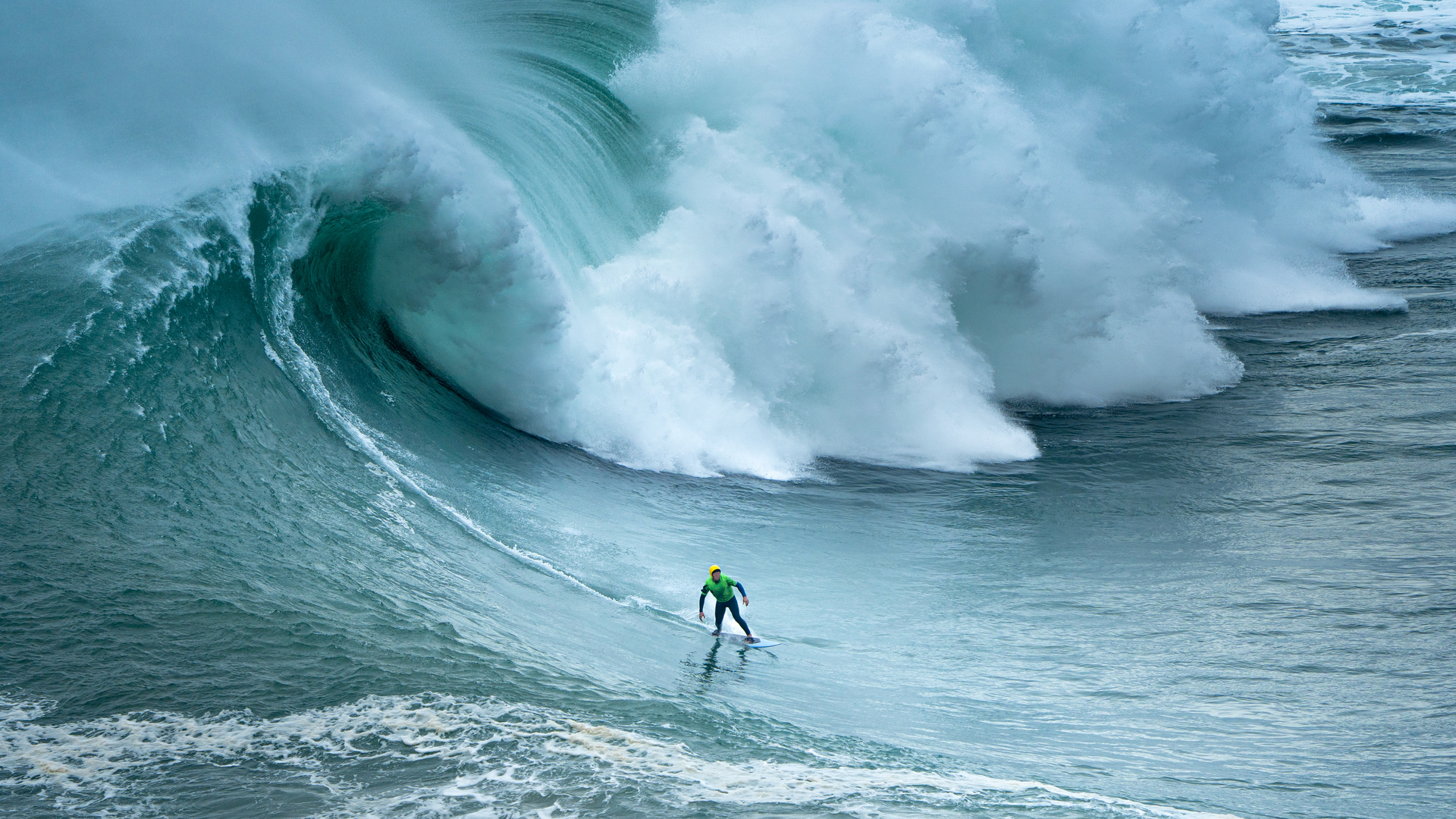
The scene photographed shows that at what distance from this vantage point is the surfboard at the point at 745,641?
7836 mm

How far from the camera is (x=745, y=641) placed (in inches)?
309

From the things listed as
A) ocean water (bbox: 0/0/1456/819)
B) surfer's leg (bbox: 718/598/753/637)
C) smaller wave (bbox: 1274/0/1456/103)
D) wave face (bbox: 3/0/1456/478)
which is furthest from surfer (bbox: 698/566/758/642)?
smaller wave (bbox: 1274/0/1456/103)

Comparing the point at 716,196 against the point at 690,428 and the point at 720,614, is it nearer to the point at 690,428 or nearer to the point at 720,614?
the point at 690,428

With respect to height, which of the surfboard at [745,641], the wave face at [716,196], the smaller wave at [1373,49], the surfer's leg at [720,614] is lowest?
the surfboard at [745,641]

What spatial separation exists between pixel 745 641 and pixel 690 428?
446 cm

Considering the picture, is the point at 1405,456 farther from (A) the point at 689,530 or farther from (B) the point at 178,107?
(B) the point at 178,107

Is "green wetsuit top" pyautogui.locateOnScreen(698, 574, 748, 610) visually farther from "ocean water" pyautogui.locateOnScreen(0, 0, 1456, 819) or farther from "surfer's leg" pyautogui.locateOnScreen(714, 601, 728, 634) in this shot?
"ocean water" pyautogui.locateOnScreen(0, 0, 1456, 819)

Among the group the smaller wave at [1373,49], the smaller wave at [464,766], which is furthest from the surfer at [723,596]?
the smaller wave at [1373,49]

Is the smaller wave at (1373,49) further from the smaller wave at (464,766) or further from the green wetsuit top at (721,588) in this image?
the smaller wave at (464,766)

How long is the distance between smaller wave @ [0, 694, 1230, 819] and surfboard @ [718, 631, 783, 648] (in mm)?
1672

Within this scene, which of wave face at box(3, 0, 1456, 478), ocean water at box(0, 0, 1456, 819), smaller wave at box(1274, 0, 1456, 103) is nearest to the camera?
ocean water at box(0, 0, 1456, 819)

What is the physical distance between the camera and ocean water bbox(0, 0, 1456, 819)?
599 cm

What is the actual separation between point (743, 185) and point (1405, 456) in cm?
786

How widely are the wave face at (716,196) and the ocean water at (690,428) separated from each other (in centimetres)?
6
